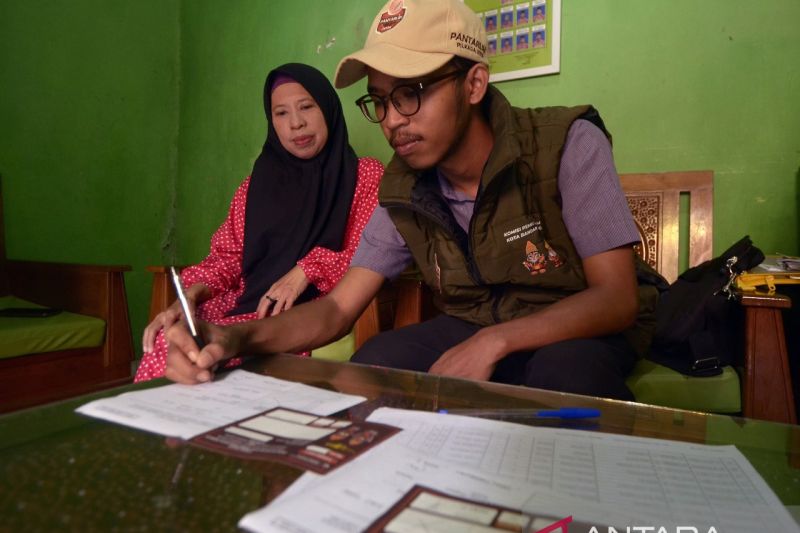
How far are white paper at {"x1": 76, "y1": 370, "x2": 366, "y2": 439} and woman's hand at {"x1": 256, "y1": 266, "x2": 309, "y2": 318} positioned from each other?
0.68 meters

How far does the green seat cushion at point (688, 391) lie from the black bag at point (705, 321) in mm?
38

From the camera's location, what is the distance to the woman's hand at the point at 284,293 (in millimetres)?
1418

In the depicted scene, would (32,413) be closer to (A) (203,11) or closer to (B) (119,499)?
(B) (119,499)

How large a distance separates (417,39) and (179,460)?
0.83 meters

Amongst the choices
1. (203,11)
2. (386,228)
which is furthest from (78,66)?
(386,228)

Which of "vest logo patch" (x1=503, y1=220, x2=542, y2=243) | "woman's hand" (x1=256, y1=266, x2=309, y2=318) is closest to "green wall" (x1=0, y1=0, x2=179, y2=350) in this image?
"woman's hand" (x1=256, y1=266, x2=309, y2=318)

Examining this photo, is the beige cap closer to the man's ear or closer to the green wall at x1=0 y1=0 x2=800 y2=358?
the man's ear

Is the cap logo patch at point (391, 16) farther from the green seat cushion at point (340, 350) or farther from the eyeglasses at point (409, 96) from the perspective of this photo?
the green seat cushion at point (340, 350)

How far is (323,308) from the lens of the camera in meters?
1.06

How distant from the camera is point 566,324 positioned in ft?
2.98

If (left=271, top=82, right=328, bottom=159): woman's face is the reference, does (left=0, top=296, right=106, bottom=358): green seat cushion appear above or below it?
below

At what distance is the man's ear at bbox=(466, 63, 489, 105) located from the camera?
105cm

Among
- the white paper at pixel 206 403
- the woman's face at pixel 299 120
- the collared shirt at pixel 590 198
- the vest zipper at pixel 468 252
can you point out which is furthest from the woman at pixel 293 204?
the white paper at pixel 206 403

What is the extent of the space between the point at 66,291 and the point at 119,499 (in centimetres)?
185
